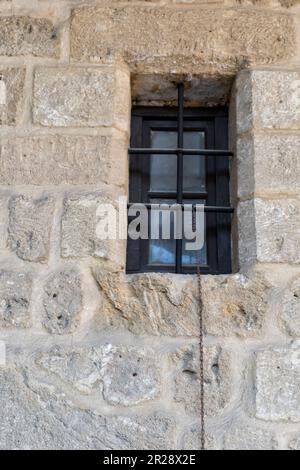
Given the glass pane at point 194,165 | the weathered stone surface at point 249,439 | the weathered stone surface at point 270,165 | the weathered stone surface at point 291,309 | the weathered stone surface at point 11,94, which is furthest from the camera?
the glass pane at point 194,165

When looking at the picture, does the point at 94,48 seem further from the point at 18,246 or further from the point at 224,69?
the point at 18,246

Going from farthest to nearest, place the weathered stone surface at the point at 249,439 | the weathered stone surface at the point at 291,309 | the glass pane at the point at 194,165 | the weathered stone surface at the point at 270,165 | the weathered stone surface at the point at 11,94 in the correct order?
the glass pane at the point at 194,165, the weathered stone surface at the point at 11,94, the weathered stone surface at the point at 270,165, the weathered stone surface at the point at 291,309, the weathered stone surface at the point at 249,439

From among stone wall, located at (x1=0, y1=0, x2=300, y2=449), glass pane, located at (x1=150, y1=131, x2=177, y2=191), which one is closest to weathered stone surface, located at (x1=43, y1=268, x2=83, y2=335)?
stone wall, located at (x1=0, y1=0, x2=300, y2=449)

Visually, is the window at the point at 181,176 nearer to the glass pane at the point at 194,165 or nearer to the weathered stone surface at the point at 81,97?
the glass pane at the point at 194,165

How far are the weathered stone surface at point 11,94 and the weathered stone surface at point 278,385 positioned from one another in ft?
3.57

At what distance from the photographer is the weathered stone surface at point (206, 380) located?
1.71 m

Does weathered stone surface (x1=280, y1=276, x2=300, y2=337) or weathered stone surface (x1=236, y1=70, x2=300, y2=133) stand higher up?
weathered stone surface (x1=236, y1=70, x2=300, y2=133)

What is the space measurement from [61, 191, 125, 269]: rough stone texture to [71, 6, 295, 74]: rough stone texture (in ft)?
1.64

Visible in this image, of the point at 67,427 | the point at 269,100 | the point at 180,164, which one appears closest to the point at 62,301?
the point at 67,427

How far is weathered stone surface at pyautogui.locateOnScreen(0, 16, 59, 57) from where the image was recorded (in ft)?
6.87

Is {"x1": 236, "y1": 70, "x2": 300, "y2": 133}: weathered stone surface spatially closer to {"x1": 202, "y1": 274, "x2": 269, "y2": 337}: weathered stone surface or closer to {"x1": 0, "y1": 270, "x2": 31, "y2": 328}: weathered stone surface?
{"x1": 202, "y1": 274, "x2": 269, "y2": 337}: weathered stone surface

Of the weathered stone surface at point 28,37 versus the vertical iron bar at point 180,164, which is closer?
the vertical iron bar at point 180,164

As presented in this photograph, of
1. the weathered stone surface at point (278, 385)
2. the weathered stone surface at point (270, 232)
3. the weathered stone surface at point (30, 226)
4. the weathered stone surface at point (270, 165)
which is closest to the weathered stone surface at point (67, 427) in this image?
the weathered stone surface at point (278, 385)
